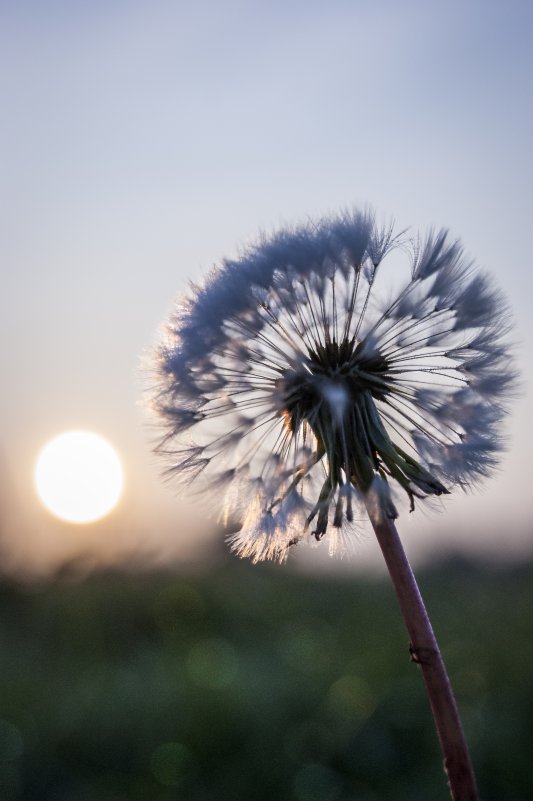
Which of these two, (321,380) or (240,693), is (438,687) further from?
(240,693)

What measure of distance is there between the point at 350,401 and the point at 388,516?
17.4 inches

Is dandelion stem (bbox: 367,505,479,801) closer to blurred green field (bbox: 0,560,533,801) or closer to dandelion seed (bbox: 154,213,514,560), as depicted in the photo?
dandelion seed (bbox: 154,213,514,560)

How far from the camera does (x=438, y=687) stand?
5.26ft

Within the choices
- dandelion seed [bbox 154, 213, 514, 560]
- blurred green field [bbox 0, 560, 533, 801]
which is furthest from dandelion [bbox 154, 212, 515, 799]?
blurred green field [bbox 0, 560, 533, 801]

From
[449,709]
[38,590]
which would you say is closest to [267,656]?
[38,590]

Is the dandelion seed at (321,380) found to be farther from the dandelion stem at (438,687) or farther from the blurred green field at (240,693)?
the blurred green field at (240,693)

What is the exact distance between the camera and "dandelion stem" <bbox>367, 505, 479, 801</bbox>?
1.60m

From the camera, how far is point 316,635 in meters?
10.2

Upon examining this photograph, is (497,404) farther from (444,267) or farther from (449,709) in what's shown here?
(449,709)

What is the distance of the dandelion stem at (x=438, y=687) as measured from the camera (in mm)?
1603

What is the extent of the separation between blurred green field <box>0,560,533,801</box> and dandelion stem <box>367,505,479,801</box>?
5.37 m

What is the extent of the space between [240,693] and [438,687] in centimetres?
709

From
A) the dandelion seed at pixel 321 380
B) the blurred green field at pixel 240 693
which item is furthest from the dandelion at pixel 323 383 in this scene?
the blurred green field at pixel 240 693

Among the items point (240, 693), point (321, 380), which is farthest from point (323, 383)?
point (240, 693)
